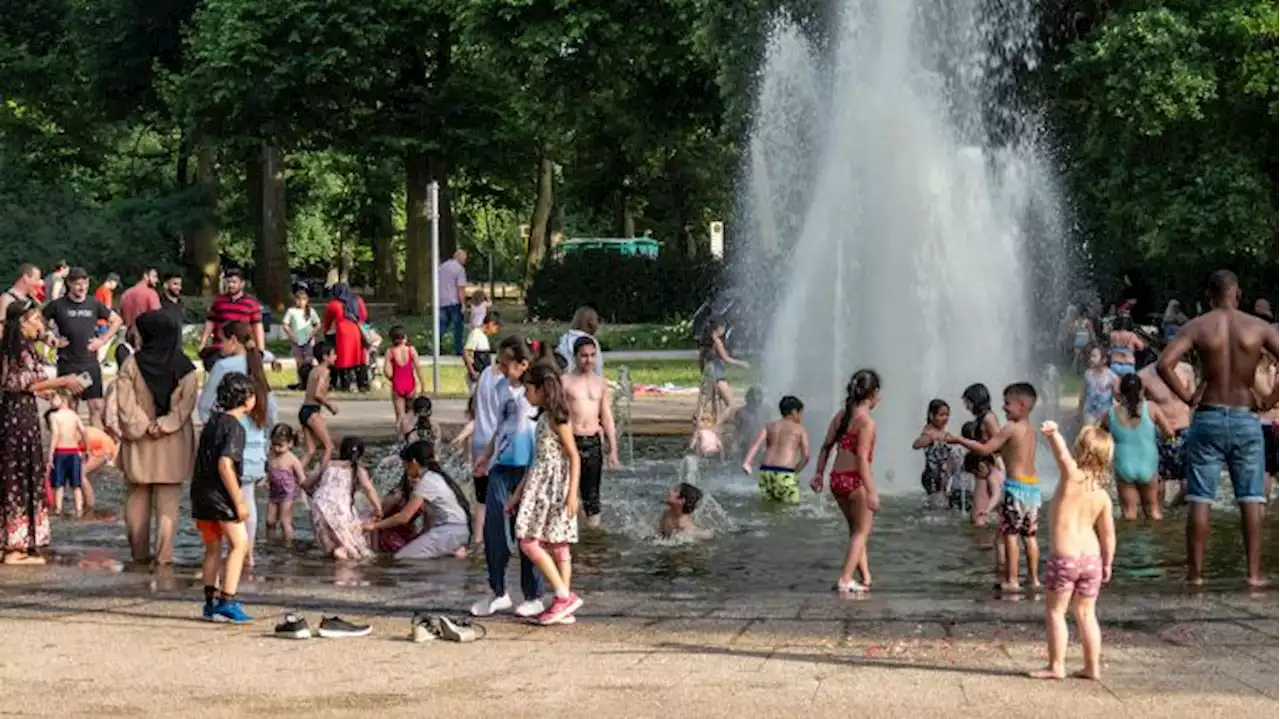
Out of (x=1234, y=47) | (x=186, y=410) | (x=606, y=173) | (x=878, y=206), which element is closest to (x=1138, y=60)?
(x=1234, y=47)

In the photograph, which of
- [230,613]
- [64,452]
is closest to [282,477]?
[64,452]

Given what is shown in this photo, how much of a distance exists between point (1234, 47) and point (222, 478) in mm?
22857

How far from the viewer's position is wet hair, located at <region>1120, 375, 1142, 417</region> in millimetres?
16391

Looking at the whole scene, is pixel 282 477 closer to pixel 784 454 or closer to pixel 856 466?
pixel 784 454

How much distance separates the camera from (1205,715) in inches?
345

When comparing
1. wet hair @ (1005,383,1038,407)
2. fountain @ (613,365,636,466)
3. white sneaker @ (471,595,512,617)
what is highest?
wet hair @ (1005,383,1038,407)

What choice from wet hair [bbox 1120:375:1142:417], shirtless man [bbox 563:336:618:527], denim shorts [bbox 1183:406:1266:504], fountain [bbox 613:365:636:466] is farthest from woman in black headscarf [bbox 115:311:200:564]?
fountain [bbox 613:365:636:466]

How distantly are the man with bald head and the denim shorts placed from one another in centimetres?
2403

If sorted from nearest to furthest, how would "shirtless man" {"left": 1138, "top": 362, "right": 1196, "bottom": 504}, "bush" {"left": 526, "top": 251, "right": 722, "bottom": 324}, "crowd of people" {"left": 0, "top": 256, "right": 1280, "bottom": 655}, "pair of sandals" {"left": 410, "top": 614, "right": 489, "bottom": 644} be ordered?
"pair of sandals" {"left": 410, "top": 614, "right": 489, "bottom": 644}
"crowd of people" {"left": 0, "top": 256, "right": 1280, "bottom": 655}
"shirtless man" {"left": 1138, "top": 362, "right": 1196, "bottom": 504}
"bush" {"left": 526, "top": 251, "right": 722, "bottom": 324}

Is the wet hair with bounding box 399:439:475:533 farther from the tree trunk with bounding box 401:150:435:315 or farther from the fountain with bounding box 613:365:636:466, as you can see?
the tree trunk with bounding box 401:150:435:315

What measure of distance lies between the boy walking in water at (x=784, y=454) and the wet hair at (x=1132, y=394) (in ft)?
8.28

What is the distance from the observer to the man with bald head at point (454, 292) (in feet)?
120

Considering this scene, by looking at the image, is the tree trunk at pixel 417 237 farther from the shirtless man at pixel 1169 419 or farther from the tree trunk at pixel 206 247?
the shirtless man at pixel 1169 419

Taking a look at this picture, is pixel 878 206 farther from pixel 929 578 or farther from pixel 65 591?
pixel 65 591
